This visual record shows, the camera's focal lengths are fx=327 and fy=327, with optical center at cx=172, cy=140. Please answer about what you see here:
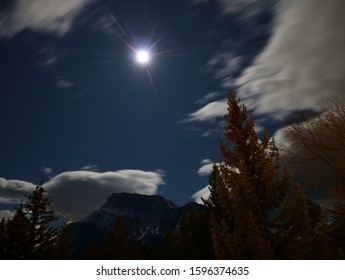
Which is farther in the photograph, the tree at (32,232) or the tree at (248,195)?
the tree at (32,232)

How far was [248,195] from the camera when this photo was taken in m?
11.8

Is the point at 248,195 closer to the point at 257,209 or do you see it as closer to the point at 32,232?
the point at 257,209

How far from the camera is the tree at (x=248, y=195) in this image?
1129cm

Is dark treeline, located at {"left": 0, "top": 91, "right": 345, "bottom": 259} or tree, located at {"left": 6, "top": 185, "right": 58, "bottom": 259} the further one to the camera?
tree, located at {"left": 6, "top": 185, "right": 58, "bottom": 259}

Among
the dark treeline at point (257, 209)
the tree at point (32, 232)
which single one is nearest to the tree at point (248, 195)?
the dark treeline at point (257, 209)

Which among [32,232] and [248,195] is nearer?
[248,195]

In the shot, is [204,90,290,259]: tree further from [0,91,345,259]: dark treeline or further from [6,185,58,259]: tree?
[6,185,58,259]: tree

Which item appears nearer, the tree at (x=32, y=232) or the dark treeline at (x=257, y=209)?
the dark treeline at (x=257, y=209)

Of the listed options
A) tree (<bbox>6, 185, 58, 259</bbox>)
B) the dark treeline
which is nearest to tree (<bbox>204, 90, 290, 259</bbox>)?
the dark treeline

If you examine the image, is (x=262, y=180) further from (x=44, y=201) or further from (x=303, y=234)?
(x=44, y=201)

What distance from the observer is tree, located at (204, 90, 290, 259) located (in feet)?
37.0

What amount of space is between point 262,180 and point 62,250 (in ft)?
85.4

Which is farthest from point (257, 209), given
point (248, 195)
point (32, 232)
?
point (32, 232)

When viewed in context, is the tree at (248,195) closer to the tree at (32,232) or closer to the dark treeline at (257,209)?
the dark treeline at (257,209)
